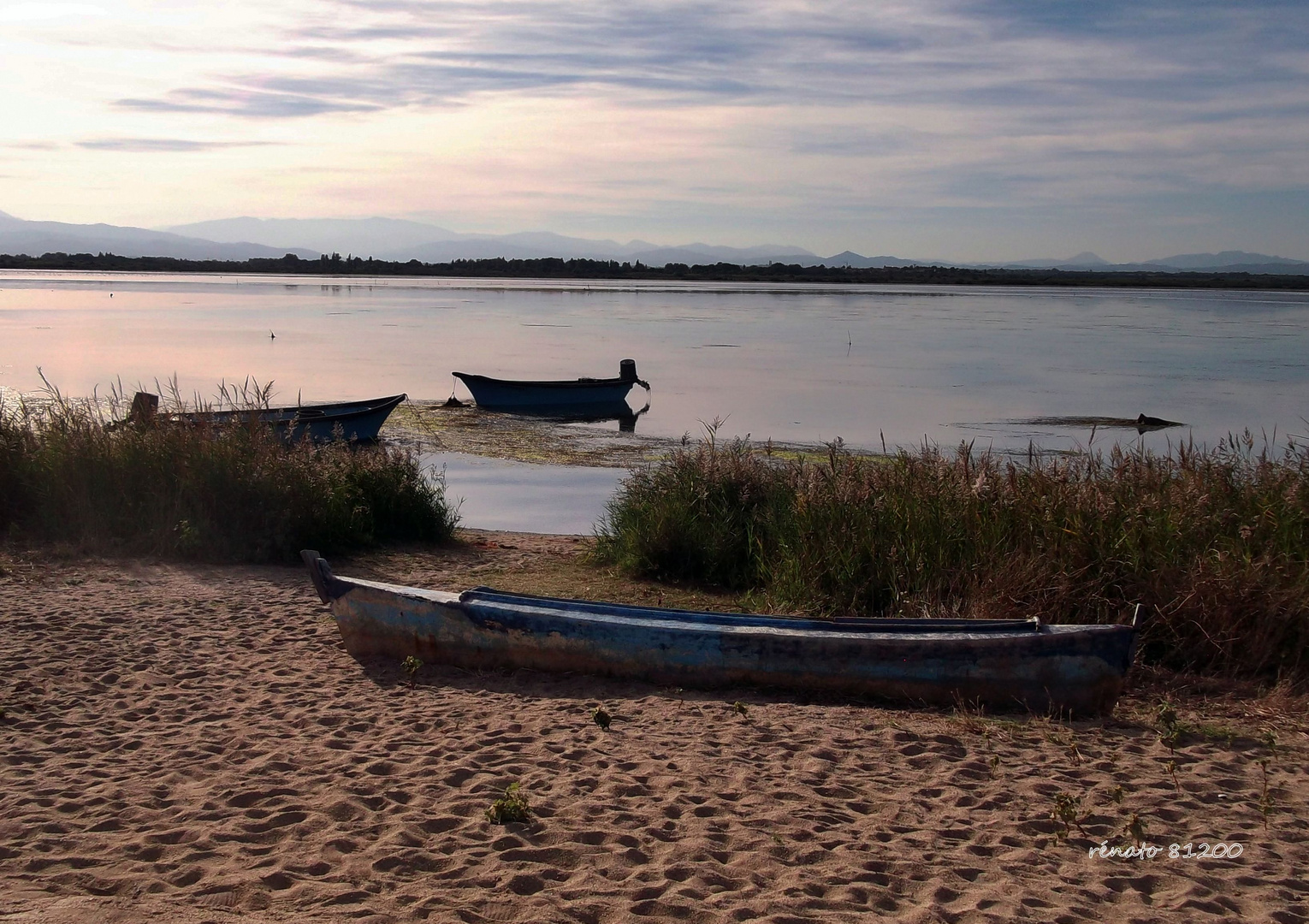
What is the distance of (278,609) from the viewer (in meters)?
8.49

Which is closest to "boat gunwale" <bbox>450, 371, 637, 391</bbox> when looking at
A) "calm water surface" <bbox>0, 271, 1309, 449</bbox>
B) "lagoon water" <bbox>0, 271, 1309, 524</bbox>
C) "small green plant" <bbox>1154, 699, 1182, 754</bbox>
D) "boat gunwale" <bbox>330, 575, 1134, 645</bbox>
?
"lagoon water" <bbox>0, 271, 1309, 524</bbox>

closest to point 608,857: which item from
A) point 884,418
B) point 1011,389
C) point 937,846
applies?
point 937,846

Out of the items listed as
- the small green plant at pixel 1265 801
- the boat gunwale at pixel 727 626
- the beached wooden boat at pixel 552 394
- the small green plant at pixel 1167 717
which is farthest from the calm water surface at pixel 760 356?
the small green plant at pixel 1265 801

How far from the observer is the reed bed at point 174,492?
10172 mm

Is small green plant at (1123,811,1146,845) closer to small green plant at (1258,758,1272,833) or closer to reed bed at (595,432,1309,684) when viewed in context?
small green plant at (1258,758,1272,833)

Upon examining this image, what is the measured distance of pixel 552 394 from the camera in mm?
27094

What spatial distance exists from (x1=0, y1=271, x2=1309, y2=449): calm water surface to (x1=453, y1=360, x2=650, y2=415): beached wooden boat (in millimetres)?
1505

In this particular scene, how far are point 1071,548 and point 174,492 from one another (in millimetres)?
8260

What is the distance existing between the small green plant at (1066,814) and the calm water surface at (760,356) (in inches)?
640

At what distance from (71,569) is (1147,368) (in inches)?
1373

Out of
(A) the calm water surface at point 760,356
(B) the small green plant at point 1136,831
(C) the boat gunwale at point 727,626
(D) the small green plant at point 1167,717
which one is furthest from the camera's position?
(A) the calm water surface at point 760,356

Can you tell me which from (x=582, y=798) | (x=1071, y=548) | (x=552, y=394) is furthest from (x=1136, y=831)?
(x=552, y=394)

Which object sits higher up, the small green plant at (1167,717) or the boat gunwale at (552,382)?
the boat gunwale at (552,382)

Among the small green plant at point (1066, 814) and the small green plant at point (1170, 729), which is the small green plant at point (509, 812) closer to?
the small green plant at point (1066, 814)
